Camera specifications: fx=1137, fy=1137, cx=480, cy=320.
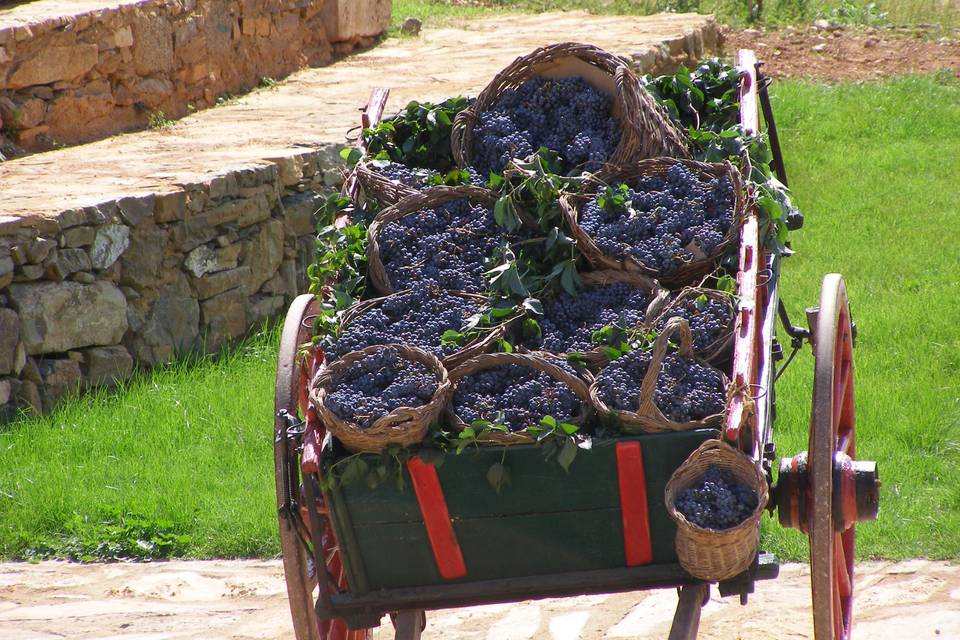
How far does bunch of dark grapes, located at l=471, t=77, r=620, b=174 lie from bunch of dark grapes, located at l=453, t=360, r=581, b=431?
82 centimetres

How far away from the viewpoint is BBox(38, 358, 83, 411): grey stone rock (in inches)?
197

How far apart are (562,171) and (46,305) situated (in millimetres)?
2830

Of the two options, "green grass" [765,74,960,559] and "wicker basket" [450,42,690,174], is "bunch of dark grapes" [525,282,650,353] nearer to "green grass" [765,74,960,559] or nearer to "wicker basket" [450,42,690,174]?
"wicker basket" [450,42,690,174]

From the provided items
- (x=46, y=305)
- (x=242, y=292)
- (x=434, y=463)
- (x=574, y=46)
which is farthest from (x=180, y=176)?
(x=434, y=463)

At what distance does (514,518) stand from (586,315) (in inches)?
20.6

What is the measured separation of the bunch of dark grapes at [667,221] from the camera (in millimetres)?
2639

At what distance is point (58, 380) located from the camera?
5039mm

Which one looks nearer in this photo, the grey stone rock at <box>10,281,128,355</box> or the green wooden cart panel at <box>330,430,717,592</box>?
the green wooden cart panel at <box>330,430,717,592</box>

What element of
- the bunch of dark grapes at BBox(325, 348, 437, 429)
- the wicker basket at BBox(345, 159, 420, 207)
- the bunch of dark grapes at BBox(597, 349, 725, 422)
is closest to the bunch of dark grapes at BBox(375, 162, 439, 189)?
the wicker basket at BBox(345, 159, 420, 207)

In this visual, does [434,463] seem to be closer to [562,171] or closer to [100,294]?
[562,171]

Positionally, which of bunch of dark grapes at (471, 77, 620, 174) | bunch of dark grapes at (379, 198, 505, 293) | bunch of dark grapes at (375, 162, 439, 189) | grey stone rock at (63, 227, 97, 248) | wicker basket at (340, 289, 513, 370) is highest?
bunch of dark grapes at (471, 77, 620, 174)

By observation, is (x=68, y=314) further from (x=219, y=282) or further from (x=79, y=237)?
(x=219, y=282)

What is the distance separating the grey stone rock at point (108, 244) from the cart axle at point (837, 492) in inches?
143

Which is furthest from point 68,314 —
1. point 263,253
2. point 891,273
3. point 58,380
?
point 891,273
